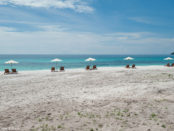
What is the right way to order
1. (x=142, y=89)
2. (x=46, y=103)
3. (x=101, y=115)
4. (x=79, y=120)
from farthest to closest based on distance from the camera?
(x=142, y=89) → (x=46, y=103) → (x=101, y=115) → (x=79, y=120)

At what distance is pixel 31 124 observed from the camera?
557 cm

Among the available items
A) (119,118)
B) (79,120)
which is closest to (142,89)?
(119,118)

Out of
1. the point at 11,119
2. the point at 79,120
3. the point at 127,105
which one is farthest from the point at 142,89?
the point at 11,119

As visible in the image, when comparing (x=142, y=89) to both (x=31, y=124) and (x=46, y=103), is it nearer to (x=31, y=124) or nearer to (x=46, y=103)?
(x=46, y=103)

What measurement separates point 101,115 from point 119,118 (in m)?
0.75

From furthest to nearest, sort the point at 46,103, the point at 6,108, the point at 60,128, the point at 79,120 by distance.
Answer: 1. the point at 46,103
2. the point at 6,108
3. the point at 79,120
4. the point at 60,128

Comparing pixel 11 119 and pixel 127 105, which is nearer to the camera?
pixel 11 119

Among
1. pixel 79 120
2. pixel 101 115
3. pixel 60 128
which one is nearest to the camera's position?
pixel 60 128

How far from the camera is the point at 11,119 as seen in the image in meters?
6.00

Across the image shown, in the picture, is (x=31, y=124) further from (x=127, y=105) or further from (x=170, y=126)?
(x=170, y=126)

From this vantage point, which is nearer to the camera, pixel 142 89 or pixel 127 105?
pixel 127 105

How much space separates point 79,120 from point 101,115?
987mm

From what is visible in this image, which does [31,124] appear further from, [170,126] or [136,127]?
[170,126]

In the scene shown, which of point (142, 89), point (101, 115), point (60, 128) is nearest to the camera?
point (60, 128)
